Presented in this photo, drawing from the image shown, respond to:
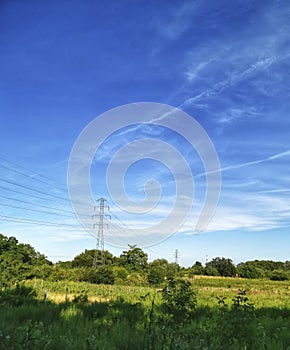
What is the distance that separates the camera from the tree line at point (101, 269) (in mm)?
24678

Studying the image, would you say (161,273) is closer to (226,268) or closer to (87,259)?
(87,259)

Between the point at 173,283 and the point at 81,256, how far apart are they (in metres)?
65.4

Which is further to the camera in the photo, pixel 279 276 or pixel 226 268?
pixel 226 268

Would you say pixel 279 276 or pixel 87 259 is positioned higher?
pixel 87 259

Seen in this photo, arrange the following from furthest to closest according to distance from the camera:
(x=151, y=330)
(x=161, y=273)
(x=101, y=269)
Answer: (x=101, y=269) < (x=161, y=273) < (x=151, y=330)

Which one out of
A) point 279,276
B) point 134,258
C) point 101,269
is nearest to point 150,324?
point 101,269

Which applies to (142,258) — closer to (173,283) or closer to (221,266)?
(221,266)

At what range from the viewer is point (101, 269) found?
44.7m

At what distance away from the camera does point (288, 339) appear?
6.20m

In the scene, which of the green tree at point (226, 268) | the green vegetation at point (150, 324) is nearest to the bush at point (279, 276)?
the green tree at point (226, 268)

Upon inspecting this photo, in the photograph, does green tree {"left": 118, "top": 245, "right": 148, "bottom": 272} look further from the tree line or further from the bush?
the bush

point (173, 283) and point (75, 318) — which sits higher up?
point (173, 283)

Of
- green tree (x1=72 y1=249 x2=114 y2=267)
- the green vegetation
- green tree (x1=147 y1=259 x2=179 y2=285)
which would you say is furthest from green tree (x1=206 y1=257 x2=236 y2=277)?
the green vegetation

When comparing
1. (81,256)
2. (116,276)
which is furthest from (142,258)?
(116,276)
